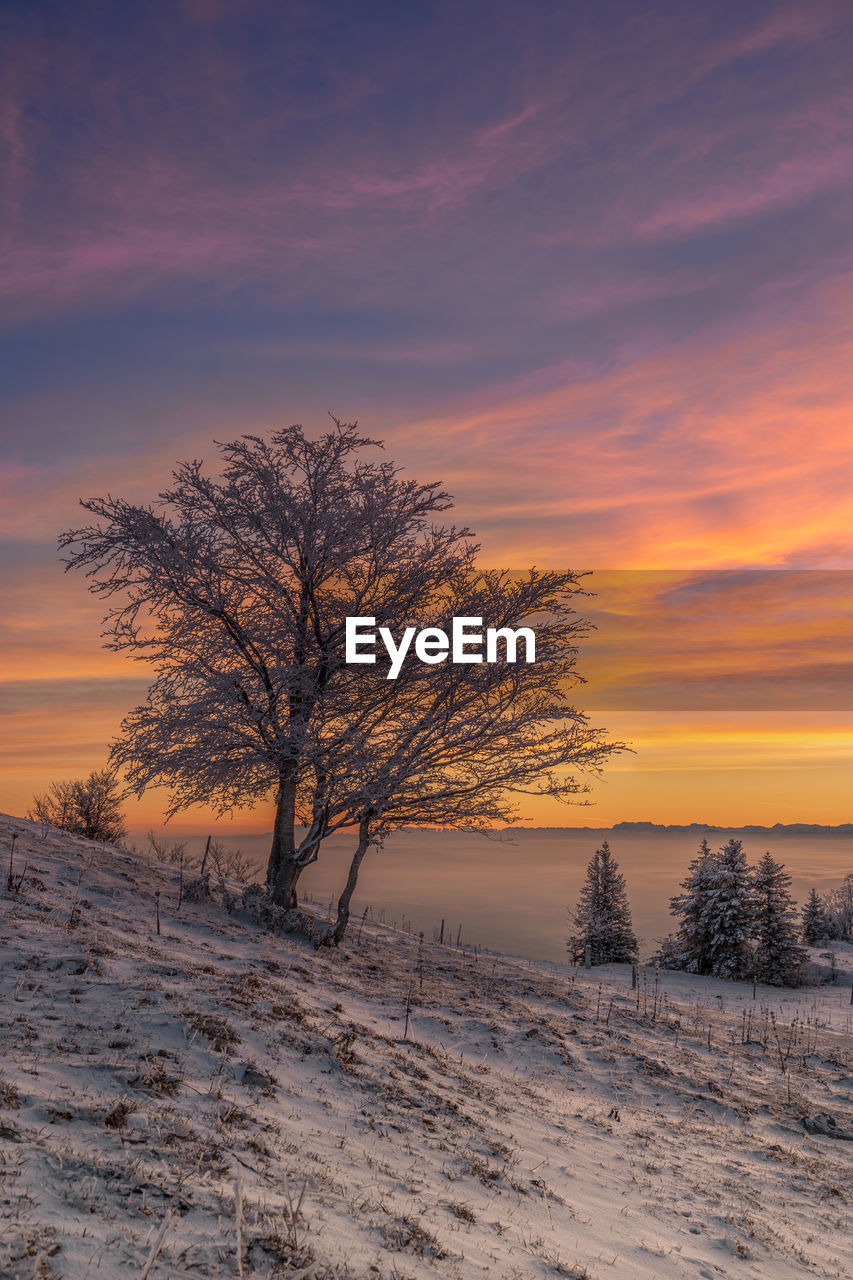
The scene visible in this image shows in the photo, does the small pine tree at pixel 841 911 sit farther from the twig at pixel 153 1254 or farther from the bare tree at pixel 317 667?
the twig at pixel 153 1254

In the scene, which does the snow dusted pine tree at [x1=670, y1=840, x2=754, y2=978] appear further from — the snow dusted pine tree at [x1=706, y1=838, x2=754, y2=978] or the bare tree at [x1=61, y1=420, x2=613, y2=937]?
the bare tree at [x1=61, y1=420, x2=613, y2=937]

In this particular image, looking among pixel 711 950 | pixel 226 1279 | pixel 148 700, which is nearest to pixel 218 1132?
pixel 226 1279

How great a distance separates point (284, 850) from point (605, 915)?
113ft

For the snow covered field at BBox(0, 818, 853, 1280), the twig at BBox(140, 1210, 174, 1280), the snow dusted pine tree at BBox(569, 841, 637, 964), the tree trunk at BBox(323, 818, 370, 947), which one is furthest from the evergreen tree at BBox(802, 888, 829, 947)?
the twig at BBox(140, 1210, 174, 1280)

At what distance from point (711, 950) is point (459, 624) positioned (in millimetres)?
32936

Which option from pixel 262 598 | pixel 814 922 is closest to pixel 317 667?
pixel 262 598

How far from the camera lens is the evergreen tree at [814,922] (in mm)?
55406

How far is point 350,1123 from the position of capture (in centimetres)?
657

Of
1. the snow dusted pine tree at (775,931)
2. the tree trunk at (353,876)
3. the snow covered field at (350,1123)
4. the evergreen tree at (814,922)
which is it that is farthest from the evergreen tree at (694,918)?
the tree trunk at (353,876)

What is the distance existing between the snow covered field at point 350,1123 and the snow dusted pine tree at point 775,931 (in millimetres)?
27047

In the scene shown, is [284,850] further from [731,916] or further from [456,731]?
[731,916]

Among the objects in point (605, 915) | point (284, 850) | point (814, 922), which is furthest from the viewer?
point (814, 922)

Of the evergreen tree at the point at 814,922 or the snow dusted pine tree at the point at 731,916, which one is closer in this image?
the snow dusted pine tree at the point at 731,916

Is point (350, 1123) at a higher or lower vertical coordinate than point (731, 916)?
higher
